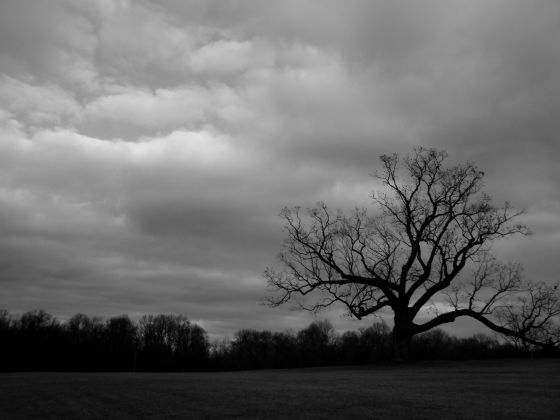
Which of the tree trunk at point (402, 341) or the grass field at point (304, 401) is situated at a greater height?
the tree trunk at point (402, 341)

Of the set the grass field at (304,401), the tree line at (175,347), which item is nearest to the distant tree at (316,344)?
the tree line at (175,347)

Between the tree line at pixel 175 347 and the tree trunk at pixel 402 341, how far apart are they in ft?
127

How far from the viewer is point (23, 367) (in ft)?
275

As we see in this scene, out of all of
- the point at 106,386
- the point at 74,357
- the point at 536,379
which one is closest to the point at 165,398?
the point at 106,386

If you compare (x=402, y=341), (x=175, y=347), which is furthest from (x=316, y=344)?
(x=402, y=341)

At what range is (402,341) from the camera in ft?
127

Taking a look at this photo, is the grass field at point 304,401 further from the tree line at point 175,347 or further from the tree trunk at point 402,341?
the tree line at point 175,347

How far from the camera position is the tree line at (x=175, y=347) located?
89.3m

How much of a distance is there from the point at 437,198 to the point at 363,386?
2344cm

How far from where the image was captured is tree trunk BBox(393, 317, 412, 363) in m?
A: 38.7

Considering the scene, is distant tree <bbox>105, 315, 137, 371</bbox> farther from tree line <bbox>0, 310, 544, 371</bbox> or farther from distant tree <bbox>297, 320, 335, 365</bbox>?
distant tree <bbox>297, 320, 335, 365</bbox>

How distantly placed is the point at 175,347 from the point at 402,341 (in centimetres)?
9588

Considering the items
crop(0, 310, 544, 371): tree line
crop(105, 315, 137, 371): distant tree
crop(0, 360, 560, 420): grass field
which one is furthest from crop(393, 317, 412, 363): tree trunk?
crop(105, 315, 137, 371): distant tree

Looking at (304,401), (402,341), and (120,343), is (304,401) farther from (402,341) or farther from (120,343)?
(120,343)
